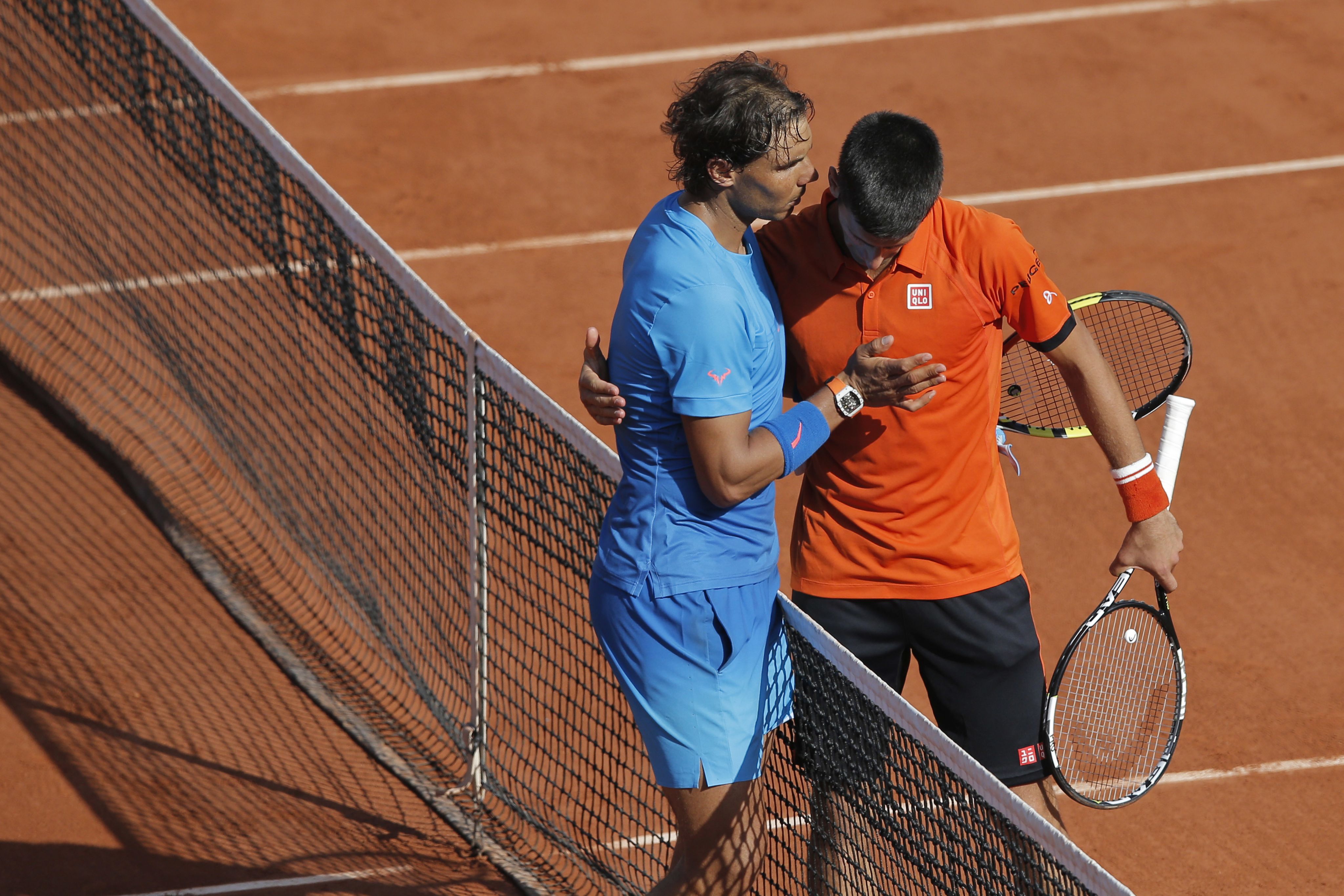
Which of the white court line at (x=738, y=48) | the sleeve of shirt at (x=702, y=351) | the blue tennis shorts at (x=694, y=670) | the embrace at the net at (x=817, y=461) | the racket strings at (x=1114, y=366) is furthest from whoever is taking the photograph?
the white court line at (x=738, y=48)

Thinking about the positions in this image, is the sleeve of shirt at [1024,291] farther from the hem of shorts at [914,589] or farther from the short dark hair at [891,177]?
the hem of shorts at [914,589]

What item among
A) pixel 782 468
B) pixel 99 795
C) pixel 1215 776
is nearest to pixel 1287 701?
pixel 1215 776

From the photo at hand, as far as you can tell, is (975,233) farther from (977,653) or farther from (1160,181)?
(1160,181)

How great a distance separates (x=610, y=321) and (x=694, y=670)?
487 centimetres

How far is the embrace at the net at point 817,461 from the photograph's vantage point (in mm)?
3064

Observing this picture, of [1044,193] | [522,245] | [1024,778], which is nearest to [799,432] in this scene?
[1024,778]

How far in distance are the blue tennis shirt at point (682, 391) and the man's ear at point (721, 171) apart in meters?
0.10

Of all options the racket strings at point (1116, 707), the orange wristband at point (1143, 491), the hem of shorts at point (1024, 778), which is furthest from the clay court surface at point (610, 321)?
the orange wristband at point (1143, 491)

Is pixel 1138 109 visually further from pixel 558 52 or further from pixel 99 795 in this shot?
pixel 99 795

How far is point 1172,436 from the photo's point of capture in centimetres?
395

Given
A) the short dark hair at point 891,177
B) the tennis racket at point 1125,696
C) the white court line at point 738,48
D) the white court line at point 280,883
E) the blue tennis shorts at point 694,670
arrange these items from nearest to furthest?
the blue tennis shorts at point 694,670
the short dark hair at point 891,177
the tennis racket at point 1125,696
the white court line at point 280,883
the white court line at point 738,48

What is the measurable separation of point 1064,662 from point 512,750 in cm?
195

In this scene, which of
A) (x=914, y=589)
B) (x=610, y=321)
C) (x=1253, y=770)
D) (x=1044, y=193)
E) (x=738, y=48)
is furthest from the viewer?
(x=738, y=48)

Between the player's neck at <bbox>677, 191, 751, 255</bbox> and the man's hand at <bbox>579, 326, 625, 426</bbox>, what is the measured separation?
0.34 m
